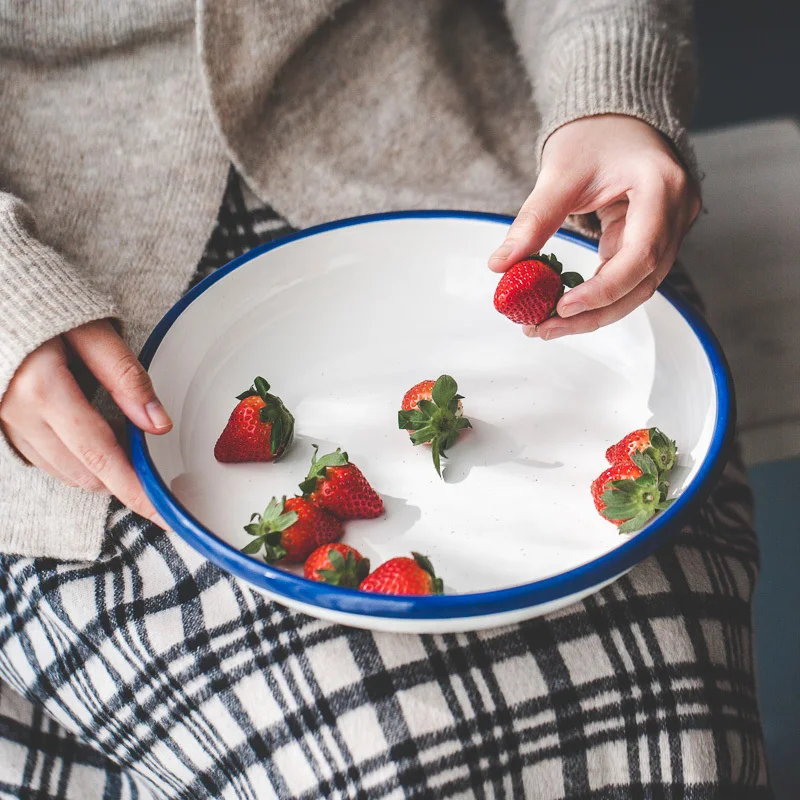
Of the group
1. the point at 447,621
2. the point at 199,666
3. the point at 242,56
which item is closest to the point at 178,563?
the point at 199,666

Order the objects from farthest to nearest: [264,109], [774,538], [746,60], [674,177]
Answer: [746,60]
[774,538]
[264,109]
[674,177]

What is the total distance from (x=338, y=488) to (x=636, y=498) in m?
0.23

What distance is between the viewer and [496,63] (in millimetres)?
1036

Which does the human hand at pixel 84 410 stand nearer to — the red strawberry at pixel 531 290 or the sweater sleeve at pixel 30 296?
the sweater sleeve at pixel 30 296

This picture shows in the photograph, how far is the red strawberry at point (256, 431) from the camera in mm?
681

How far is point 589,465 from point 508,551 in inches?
4.8

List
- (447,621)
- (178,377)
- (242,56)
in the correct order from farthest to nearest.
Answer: (242,56)
(178,377)
(447,621)

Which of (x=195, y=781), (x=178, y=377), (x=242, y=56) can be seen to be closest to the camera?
(x=195, y=781)

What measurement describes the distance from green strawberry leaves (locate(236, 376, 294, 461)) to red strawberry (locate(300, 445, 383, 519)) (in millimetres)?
54

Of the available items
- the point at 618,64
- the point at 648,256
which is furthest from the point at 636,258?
the point at 618,64

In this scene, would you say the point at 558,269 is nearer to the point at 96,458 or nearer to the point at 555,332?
the point at 555,332

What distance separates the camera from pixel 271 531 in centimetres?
60

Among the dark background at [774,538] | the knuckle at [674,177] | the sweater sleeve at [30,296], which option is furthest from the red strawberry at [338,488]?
the dark background at [774,538]

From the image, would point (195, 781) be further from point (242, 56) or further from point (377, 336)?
point (242, 56)
